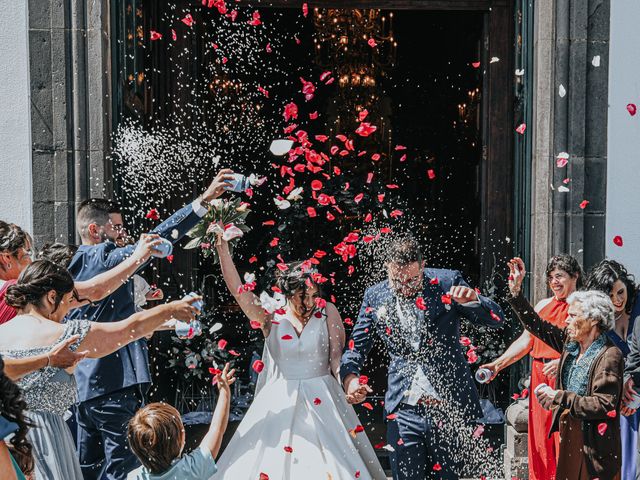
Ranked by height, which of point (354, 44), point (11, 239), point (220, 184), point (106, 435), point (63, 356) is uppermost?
point (354, 44)

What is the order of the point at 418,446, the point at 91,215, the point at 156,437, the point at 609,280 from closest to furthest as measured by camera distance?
the point at 156,437 < the point at 418,446 < the point at 91,215 < the point at 609,280

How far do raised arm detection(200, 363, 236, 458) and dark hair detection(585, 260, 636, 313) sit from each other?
271 cm

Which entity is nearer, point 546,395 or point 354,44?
point 546,395

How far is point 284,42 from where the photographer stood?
1284 cm

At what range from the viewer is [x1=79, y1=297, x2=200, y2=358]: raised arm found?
3.89 metres

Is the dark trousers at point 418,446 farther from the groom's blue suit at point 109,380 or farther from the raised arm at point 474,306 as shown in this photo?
the groom's blue suit at point 109,380

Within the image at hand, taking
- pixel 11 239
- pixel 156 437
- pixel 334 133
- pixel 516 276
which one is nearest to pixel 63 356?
pixel 156 437

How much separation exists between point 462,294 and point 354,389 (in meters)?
0.81

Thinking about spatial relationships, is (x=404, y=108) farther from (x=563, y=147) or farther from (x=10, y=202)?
(x=10, y=202)

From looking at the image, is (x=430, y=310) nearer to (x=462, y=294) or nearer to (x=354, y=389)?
(x=462, y=294)

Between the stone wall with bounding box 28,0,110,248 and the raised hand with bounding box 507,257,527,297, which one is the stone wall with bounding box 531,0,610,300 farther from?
the stone wall with bounding box 28,0,110,248

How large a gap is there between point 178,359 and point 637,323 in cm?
393

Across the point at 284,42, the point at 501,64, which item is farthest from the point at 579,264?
the point at 284,42

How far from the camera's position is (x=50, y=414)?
409cm
